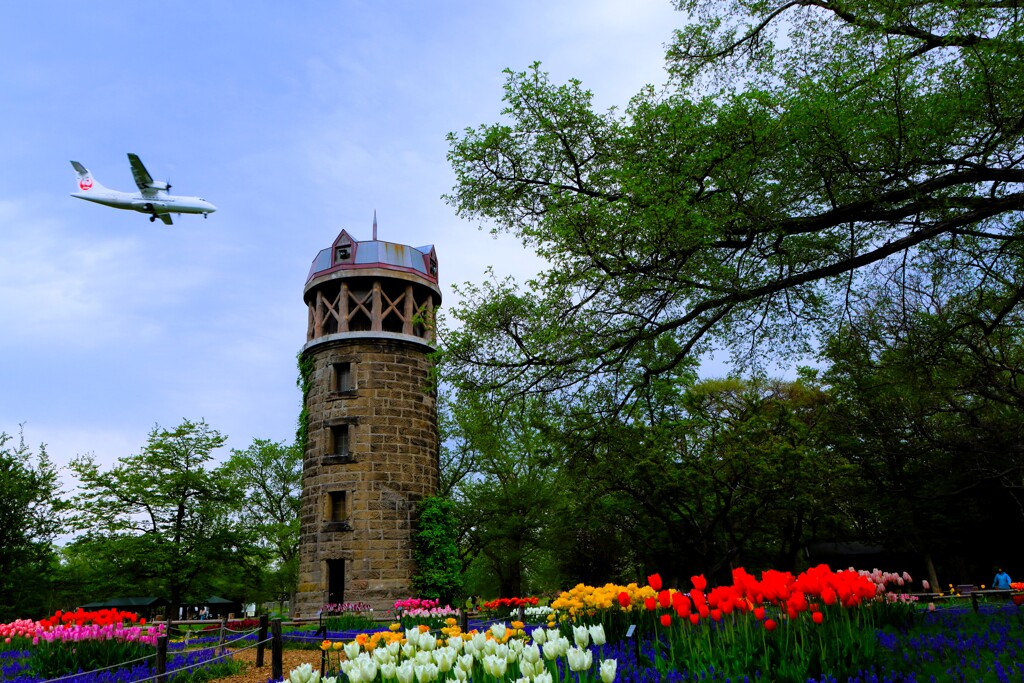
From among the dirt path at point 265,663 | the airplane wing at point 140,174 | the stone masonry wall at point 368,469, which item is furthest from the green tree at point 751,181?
the airplane wing at point 140,174

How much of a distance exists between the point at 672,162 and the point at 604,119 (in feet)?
7.64

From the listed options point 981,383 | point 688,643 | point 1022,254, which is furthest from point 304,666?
point 981,383

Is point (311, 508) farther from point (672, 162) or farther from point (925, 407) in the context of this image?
point (925, 407)

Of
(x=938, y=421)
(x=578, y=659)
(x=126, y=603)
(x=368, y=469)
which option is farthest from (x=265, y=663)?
(x=126, y=603)

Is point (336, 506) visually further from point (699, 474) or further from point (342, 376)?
point (699, 474)

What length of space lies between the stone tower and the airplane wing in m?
6.73

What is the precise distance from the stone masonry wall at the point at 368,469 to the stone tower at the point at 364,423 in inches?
1.4

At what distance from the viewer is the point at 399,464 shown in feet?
79.0

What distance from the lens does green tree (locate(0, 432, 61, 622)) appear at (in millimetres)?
24703

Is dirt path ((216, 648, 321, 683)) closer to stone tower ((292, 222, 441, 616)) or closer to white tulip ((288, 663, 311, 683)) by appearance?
stone tower ((292, 222, 441, 616))

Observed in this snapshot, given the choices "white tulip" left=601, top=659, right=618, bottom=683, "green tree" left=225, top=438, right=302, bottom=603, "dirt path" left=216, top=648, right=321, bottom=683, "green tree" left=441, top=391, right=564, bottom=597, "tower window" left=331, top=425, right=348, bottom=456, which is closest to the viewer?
"white tulip" left=601, top=659, right=618, bottom=683

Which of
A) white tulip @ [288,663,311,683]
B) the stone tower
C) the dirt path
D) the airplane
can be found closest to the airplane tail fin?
the airplane

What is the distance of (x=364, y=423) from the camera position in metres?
24.0

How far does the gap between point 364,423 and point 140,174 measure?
493 inches
